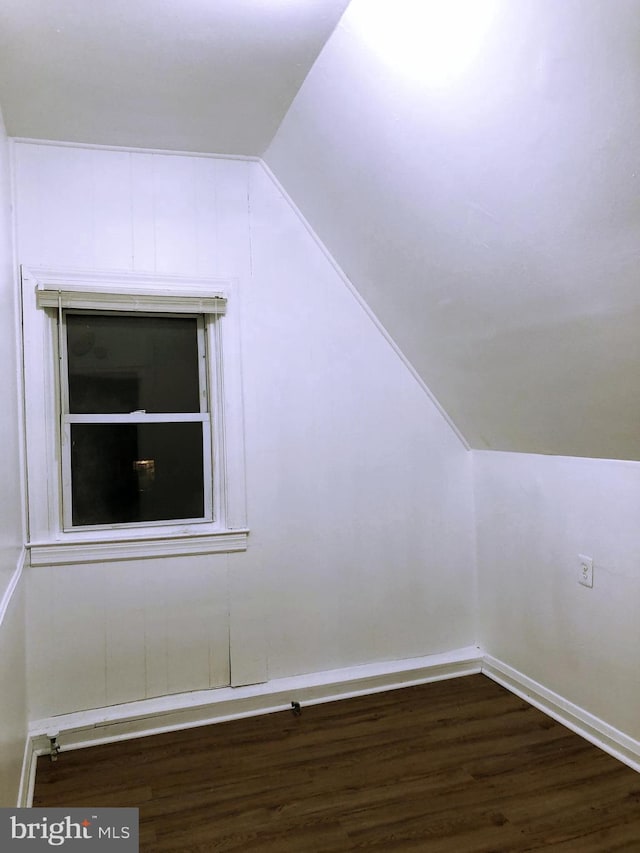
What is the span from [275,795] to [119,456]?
150 cm

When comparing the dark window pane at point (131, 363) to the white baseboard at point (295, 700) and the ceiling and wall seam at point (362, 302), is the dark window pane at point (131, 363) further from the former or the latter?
the white baseboard at point (295, 700)

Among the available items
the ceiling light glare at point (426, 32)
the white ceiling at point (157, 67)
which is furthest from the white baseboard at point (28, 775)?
the ceiling light glare at point (426, 32)

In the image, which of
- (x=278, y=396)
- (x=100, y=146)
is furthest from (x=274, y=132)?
(x=278, y=396)

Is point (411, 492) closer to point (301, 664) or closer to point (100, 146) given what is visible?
point (301, 664)

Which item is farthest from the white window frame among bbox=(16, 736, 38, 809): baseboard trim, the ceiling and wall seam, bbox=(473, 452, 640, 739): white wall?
bbox=(473, 452, 640, 739): white wall

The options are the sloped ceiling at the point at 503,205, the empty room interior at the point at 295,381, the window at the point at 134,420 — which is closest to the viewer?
the sloped ceiling at the point at 503,205

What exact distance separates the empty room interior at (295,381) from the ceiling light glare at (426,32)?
0.01 m

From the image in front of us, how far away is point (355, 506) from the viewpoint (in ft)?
9.80

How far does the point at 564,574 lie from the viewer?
102 inches

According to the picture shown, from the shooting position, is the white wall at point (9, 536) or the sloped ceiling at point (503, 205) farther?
the white wall at point (9, 536)

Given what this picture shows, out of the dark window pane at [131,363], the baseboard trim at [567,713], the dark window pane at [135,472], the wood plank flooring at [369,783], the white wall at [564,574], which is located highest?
the dark window pane at [131,363]

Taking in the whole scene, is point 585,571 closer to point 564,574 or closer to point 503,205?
point 564,574

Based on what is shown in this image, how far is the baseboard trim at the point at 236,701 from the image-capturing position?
2504 millimetres

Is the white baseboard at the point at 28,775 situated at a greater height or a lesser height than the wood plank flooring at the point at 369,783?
greater
